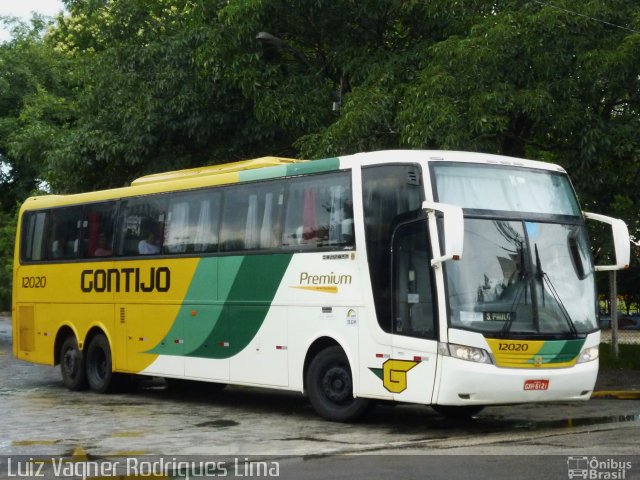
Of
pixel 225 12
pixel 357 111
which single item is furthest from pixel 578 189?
pixel 225 12

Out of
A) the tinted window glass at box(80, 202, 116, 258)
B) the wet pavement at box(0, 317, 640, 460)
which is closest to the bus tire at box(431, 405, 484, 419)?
the wet pavement at box(0, 317, 640, 460)

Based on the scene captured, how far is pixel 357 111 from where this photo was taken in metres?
19.0

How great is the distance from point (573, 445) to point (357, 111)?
28.9ft

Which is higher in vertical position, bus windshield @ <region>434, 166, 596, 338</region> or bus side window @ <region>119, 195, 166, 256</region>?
bus side window @ <region>119, 195, 166, 256</region>

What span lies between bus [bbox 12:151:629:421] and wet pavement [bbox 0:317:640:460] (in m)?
0.51

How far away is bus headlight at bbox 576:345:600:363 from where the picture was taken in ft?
43.8

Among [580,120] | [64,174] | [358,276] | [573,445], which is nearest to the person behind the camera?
[573,445]

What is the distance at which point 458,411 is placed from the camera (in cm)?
1497

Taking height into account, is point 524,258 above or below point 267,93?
below

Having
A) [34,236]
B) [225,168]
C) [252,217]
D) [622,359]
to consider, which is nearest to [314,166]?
[252,217]

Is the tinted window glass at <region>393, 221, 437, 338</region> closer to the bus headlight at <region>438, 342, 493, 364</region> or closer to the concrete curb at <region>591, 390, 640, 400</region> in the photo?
the bus headlight at <region>438, 342, 493, 364</region>

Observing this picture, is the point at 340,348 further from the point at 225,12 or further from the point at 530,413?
the point at 225,12

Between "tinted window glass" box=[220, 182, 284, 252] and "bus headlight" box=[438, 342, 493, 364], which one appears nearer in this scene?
"bus headlight" box=[438, 342, 493, 364]

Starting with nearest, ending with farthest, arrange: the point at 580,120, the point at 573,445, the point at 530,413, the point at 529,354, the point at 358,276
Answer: the point at 573,445, the point at 529,354, the point at 358,276, the point at 530,413, the point at 580,120
